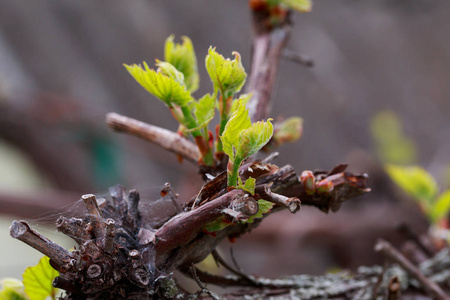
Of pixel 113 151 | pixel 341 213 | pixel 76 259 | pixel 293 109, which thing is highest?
pixel 293 109

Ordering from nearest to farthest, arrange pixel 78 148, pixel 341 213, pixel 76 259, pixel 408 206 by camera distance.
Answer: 1. pixel 76 259
2. pixel 408 206
3. pixel 341 213
4. pixel 78 148

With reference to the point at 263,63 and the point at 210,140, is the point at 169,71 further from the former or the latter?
the point at 263,63

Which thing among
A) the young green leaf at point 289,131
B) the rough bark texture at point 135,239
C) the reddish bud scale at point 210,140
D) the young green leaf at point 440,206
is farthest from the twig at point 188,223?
the young green leaf at point 440,206

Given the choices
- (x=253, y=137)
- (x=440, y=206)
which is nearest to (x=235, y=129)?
(x=253, y=137)

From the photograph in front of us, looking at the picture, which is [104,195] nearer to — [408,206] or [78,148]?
[408,206]

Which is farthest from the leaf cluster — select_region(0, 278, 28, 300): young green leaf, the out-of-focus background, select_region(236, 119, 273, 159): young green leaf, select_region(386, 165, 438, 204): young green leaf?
the out-of-focus background

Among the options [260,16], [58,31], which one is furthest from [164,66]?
[58,31]
